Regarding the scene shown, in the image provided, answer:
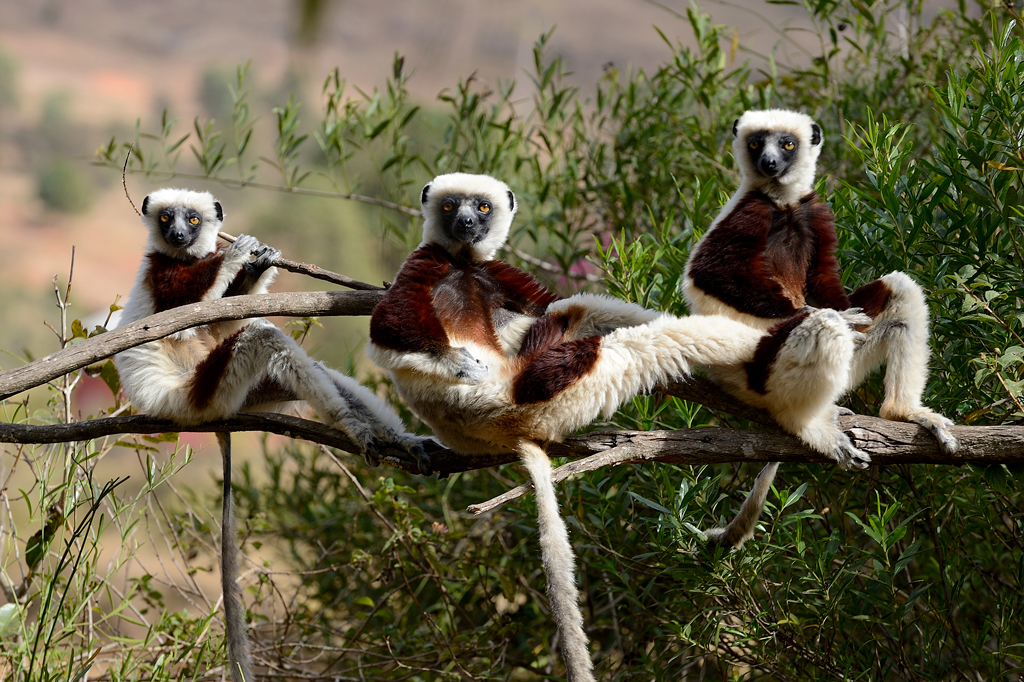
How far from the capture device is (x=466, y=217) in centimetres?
311

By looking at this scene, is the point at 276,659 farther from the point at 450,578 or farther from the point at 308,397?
the point at 308,397

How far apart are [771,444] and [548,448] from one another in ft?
2.60

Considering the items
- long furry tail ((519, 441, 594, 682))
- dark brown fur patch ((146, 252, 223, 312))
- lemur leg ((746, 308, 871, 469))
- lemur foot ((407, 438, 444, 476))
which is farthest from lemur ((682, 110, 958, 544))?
dark brown fur patch ((146, 252, 223, 312))

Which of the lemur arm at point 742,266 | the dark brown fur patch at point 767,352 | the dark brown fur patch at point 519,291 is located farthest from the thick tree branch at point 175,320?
the dark brown fur patch at point 767,352

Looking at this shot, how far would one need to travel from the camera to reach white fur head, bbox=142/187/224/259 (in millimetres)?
3842

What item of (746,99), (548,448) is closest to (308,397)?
(548,448)

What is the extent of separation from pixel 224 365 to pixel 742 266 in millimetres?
2251

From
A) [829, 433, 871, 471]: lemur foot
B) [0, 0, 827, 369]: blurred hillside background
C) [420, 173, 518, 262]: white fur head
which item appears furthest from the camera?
[0, 0, 827, 369]: blurred hillside background

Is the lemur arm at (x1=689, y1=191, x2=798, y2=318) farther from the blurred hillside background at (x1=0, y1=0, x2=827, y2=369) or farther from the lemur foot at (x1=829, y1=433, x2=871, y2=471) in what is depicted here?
the blurred hillside background at (x1=0, y1=0, x2=827, y2=369)

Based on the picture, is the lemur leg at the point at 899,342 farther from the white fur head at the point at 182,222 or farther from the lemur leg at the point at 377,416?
the white fur head at the point at 182,222

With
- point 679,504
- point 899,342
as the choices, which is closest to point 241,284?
point 679,504

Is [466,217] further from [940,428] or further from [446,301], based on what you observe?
[940,428]

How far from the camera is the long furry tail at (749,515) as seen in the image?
9.48 feet

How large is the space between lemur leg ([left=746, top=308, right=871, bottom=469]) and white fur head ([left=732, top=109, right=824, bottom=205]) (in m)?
0.68
